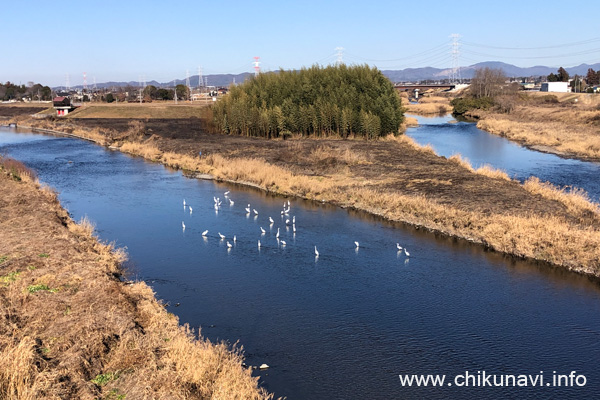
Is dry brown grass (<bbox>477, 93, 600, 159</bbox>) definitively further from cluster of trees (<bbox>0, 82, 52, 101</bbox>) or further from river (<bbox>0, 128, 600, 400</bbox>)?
cluster of trees (<bbox>0, 82, 52, 101</bbox>)

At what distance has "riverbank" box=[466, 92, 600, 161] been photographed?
2178 inches

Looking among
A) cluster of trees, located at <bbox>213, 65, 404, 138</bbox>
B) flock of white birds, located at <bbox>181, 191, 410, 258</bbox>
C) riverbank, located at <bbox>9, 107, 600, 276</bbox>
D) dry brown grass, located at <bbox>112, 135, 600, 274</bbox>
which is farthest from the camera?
cluster of trees, located at <bbox>213, 65, 404, 138</bbox>

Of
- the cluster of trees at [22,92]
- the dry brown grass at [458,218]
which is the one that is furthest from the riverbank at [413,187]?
the cluster of trees at [22,92]

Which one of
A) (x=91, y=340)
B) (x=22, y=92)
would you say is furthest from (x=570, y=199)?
(x=22, y=92)

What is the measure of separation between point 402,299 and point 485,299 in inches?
121

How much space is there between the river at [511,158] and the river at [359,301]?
48.8 feet

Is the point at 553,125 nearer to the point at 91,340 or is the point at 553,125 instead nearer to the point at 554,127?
the point at 554,127

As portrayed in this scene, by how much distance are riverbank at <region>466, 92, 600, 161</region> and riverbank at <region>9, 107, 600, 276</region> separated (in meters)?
16.9

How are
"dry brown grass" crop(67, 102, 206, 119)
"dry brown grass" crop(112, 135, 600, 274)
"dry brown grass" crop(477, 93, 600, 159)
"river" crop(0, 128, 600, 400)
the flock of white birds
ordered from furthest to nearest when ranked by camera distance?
"dry brown grass" crop(67, 102, 206, 119) < "dry brown grass" crop(477, 93, 600, 159) < the flock of white birds < "dry brown grass" crop(112, 135, 600, 274) < "river" crop(0, 128, 600, 400)

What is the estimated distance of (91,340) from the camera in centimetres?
1342

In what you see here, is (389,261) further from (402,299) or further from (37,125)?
(37,125)

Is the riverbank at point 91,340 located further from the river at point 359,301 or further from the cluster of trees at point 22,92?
the cluster of trees at point 22,92

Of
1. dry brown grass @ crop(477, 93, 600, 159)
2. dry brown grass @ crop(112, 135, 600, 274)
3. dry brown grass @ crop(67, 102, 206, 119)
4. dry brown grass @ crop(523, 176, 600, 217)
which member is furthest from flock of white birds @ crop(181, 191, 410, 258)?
dry brown grass @ crop(67, 102, 206, 119)

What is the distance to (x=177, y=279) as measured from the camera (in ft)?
69.7
